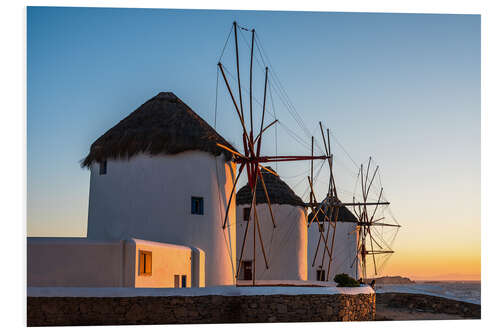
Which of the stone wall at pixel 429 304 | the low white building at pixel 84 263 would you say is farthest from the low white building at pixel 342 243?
the low white building at pixel 84 263

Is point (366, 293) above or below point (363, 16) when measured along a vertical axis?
below

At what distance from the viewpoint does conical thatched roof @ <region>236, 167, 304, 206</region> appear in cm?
2678

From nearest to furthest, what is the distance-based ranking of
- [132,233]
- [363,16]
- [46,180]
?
1. [46,180]
2. [363,16]
3. [132,233]

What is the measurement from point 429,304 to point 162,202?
38.1 feet

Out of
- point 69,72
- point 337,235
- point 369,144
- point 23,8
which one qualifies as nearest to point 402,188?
point 369,144

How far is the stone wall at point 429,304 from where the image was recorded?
74.4 ft

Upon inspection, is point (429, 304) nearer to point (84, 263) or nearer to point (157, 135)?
point (157, 135)

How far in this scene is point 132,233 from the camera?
61.5 feet

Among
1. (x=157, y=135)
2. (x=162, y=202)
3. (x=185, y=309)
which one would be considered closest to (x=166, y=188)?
(x=162, y=202)

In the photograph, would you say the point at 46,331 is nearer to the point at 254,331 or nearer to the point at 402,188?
the point at 254,331

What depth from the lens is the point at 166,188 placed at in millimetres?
18984

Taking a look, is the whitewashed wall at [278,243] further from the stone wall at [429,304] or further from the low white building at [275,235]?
the stone wall at [429,304]

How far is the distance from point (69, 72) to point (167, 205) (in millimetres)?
4866

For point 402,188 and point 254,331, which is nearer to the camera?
point 254,331
